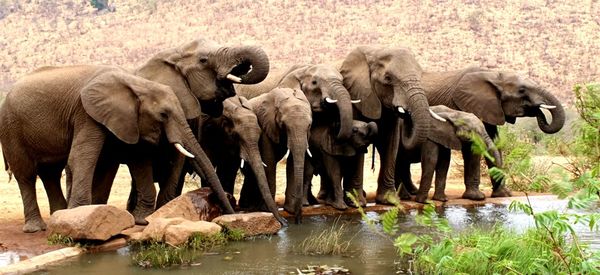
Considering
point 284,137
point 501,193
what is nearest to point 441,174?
point 501,193

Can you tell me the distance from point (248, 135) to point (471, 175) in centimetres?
389

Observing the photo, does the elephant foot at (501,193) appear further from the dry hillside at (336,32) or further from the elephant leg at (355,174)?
the dry hillside at (336,32)

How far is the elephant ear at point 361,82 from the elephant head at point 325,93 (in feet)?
0.76

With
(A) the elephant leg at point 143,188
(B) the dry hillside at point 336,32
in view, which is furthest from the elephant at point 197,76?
(B) the dry hillside at point 336,32

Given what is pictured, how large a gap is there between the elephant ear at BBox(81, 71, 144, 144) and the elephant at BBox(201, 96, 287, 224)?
57.5 inches

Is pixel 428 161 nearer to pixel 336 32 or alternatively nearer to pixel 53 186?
pixel 53 186

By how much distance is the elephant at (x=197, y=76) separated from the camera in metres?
10.6

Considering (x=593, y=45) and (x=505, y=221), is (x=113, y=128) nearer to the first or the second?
(x=505, y=221)

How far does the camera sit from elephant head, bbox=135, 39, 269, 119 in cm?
1055

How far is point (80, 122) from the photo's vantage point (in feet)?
32.6

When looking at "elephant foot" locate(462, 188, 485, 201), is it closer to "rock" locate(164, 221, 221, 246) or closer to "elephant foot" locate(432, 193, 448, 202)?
"elephant foot" locate(432, 193, 448, 202)

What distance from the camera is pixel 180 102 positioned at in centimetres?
1088

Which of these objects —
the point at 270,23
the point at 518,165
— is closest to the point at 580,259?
the point at 518,165

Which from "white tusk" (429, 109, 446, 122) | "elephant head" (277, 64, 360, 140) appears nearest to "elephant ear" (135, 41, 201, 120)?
"elephant head" (277, 64, 360, 140)
